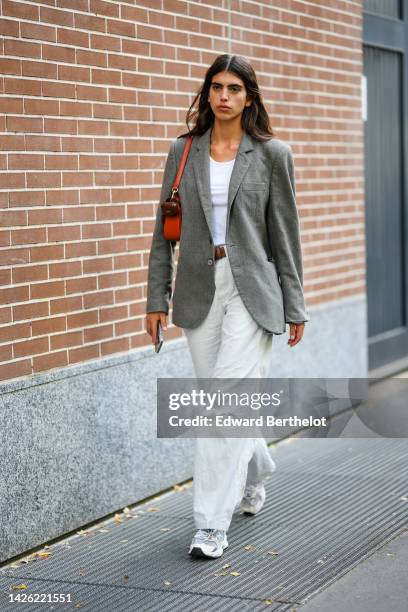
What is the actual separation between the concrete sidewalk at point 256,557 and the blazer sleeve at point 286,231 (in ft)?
3.32

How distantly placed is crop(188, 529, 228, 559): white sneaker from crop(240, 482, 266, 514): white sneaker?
590mm

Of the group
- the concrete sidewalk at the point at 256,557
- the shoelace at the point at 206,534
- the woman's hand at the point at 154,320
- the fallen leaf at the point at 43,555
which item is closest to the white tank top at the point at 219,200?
the woman's hand at the point at 154,320

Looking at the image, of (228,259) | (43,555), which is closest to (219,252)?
(228,259)

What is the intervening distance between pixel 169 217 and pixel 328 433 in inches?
113

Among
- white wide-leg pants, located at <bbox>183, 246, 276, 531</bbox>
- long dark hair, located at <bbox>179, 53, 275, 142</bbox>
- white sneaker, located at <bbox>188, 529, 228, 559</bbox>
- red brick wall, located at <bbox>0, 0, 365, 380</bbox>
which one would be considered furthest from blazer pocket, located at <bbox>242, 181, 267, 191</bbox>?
white sneaker, located at <bbox>188, 529, 228, 559</bbox>

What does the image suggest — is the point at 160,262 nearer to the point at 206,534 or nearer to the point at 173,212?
the point at 173,212

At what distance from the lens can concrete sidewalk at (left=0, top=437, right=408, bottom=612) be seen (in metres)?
4.73

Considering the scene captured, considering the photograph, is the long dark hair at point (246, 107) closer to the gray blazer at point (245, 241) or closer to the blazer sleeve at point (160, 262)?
the gray blazer at point (245, 241)

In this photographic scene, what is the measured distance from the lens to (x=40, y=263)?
5.46 meters

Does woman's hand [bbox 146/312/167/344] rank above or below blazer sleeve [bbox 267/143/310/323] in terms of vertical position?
below

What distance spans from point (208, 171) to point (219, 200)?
0.45ft

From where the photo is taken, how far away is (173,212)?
5.29 metres

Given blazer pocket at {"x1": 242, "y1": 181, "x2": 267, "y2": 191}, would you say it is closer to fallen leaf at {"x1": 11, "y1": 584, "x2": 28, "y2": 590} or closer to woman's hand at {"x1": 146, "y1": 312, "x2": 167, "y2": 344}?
woman's hand at {"x1": 146, "y1": 312, "x2": 167, "y2": 344}

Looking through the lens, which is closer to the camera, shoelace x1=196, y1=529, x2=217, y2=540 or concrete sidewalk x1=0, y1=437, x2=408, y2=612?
concrete sidewalk x1=0, y1=437, x2=408, y2=612
